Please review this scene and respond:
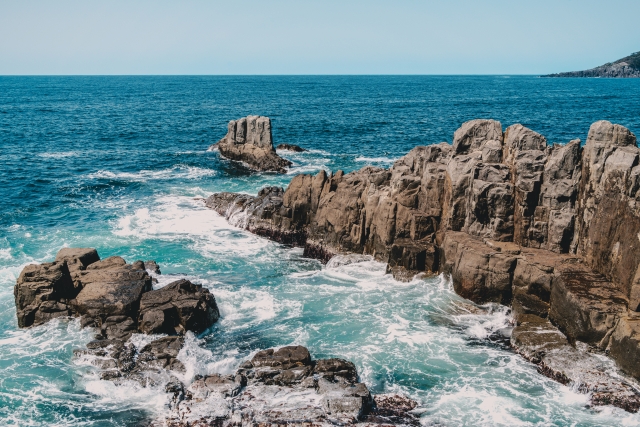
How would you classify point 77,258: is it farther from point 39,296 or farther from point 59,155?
point 59,155

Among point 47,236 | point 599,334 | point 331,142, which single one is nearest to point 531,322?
point 599,334

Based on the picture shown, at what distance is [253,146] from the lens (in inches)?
2445

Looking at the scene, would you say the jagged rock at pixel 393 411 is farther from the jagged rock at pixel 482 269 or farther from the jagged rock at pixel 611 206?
the jagged rock at pixel 611 206

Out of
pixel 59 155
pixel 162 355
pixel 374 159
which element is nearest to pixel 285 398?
pixel 162 355

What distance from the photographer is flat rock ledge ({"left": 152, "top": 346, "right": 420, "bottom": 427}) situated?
58.4ft

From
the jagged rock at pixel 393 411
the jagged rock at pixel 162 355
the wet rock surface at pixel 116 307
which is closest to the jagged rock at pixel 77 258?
the wet rock surface at pixel 116 307

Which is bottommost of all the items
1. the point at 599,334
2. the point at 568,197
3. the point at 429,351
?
the point at 429,351

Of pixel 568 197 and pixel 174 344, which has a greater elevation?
pixel 568 197

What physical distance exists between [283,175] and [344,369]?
3684cm

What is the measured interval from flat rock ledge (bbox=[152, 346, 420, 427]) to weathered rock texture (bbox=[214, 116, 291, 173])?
37831 mm

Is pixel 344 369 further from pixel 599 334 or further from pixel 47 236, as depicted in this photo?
pixel 47 236

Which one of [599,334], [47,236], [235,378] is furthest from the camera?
[47,236]

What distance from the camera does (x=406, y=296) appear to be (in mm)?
28516

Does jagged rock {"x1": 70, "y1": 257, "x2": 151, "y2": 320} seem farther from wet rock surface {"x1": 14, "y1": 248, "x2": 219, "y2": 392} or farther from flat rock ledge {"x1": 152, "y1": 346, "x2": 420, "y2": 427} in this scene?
flat rock ledge {"x1": 152, "y1": 346, "x2": 420, "y2": 427}
